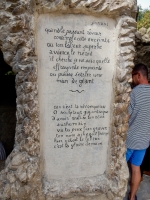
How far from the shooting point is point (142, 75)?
3283 millimetres

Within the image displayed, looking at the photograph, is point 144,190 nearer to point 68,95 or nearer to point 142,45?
point 68,95

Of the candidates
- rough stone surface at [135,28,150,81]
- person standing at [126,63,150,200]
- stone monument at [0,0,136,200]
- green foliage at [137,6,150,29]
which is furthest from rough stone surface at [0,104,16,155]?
green foliage at [137,6,150,29]

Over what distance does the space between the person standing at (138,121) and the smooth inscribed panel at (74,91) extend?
0.43m

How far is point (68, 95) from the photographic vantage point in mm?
2730

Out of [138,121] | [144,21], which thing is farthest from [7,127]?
[144,21]

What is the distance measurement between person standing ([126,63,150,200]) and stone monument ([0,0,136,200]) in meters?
0.32

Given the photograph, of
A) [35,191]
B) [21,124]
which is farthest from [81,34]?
[35,191]

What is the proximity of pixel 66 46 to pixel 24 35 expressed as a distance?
0.44 m

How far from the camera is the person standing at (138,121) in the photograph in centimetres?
311

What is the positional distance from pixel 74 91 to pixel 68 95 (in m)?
0.08

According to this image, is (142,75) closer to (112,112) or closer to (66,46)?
(112,112)

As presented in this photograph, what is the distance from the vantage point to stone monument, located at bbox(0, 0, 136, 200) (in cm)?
251

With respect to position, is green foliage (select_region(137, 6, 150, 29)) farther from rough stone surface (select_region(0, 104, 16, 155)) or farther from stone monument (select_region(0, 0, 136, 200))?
stone monument (select_region(0, 0, 136, 200))

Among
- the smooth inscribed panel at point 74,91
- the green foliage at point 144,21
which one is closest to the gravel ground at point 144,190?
the smooth inscribed panel at point 74,91
